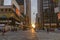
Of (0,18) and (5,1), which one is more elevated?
(5,1)

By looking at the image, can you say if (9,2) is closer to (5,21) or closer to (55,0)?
(5,21)

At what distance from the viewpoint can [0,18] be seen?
3984 inches

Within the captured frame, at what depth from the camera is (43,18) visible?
126750mm

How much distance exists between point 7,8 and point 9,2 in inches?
163

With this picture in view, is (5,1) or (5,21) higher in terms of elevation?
(5,1)

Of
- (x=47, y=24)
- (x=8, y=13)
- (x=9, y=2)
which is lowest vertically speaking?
(x=47, y=24)

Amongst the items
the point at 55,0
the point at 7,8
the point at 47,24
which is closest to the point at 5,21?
the point at 7,8

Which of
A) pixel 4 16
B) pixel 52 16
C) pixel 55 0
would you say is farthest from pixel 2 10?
pixel 55 0

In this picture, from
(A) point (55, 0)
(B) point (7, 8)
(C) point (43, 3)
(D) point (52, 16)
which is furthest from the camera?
(C) point (43, 3)

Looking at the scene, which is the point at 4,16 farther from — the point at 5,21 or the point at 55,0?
the point at 55,0

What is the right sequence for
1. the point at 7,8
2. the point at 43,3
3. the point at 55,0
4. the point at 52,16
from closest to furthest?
the point at 55,0 → the point at 7,8 → the point at 52,16 → the point at 43,3

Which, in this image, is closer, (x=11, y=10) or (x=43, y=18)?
(x=11, y=10)

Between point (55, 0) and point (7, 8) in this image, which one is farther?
point (7, 8)

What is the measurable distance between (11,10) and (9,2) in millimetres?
4640
